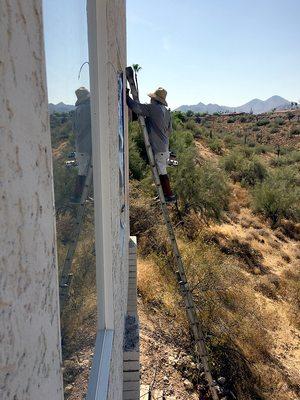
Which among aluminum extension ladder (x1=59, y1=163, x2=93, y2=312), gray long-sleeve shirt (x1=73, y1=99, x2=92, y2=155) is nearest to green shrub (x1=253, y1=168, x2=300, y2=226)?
gray long-sleeve shirt (x1=73, y1=99, x2=92, y2=155)

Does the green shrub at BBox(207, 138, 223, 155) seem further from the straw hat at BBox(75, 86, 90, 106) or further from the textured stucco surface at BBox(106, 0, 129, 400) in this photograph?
the straw hat at BBox(75, 86, 90, 106)

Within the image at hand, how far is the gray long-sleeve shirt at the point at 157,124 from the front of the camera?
497 cm

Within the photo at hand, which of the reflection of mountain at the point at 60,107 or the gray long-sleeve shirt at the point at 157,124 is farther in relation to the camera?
the gray long-sleeve shirt at the point at 157,124

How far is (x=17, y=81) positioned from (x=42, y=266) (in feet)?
1.03

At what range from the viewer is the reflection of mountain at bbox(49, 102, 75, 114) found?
3.14 ft

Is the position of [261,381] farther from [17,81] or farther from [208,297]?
[17,81]

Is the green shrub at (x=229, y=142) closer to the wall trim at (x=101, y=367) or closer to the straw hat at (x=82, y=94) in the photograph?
the wall trim at (x=101, y=367)

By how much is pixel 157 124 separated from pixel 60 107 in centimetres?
403

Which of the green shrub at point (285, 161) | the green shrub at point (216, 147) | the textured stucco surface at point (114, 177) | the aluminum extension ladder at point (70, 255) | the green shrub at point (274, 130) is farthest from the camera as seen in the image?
the green shrub at point (274, 130)

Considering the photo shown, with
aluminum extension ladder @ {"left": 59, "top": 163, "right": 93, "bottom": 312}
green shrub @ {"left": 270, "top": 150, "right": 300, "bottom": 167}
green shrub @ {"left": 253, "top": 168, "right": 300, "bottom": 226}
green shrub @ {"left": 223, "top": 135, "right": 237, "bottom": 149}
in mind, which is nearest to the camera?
aluminum extension ladder @ {"left": 59, "top": 163, "right": 93, "bottom": 312}

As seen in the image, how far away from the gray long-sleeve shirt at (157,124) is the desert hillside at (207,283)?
133 inches

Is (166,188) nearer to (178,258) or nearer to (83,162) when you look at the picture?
(178,258)

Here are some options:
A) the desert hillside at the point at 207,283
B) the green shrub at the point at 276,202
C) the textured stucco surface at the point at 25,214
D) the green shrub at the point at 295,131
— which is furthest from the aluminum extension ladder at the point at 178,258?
the green shrub at the point at 295,131

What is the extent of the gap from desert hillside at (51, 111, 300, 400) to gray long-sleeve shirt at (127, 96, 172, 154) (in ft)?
11.1
